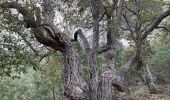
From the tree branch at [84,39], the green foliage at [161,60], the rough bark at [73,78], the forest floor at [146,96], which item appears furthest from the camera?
the green foliage at [161,60]

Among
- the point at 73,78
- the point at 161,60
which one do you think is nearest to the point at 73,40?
the point at 73,78

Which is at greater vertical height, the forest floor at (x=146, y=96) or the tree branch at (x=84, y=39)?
the tree branch at (x=84, y=39)

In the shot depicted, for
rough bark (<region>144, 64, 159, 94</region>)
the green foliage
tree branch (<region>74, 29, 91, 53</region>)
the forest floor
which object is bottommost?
the forest floor

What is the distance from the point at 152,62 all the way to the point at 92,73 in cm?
1384

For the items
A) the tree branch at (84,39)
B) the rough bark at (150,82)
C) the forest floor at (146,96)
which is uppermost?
the tree branch at (84,39)

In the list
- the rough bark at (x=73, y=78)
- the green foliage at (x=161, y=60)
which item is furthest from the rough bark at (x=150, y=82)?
the rough bark at (x=73, y=78)

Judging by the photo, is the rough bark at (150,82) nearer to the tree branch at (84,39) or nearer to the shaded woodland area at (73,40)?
the shaded woodland area at (73,40)

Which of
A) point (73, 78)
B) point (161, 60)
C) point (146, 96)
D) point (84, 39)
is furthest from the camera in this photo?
point (161, 60)

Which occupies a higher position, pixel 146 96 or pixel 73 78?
pixel 73 78

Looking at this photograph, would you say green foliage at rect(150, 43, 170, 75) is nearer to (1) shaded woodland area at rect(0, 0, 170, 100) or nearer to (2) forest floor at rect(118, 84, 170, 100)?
(2) forest floor at rect(118, 84, 170, 100)

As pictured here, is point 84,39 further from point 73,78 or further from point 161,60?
point 161,60

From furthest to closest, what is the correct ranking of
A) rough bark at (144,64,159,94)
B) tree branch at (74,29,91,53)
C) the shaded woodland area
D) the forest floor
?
rough bark at (144,64,159,94) < the forest floor < tree branch at (74,29,91,53) < the shaded woodland area

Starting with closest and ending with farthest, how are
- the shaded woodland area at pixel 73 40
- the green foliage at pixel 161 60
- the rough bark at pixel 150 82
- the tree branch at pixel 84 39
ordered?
1. the shaded woodland area at pixel 73 40
2. the tree branch at pixel 84 39
3. the rough bark at pixel 150 82
4. the green foliage at pixel 161 60

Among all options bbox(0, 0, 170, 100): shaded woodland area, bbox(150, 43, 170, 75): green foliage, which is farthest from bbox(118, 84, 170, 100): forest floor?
bbox(150, 43, 170, 75): green foliage
